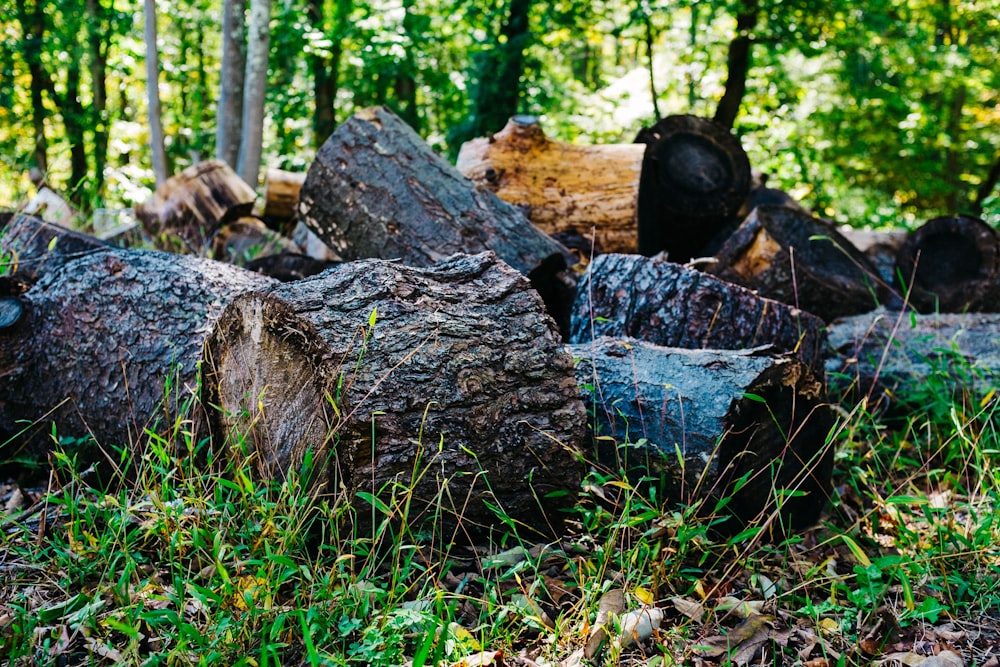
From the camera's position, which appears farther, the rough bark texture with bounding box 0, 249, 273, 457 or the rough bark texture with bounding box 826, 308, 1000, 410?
the rough bark texture with bounding box 826, 308, 1000, 410

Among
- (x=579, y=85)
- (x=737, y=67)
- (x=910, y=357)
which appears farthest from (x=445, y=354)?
(x=579, y=85)

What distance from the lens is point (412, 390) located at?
2393 millimetres

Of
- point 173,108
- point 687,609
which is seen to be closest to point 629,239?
point 687,609

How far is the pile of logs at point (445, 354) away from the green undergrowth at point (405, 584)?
0.44 ft

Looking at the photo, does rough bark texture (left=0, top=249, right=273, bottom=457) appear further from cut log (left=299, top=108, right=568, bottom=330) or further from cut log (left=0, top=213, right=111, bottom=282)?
cut log (left=299, top=108, right=568, bottom=330)

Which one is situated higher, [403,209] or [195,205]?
[403,209]

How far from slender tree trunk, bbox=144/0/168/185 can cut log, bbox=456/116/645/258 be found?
5135 millimetres

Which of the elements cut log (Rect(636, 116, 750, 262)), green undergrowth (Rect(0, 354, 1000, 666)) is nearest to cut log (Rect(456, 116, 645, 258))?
cut log (Rect(636, 116, 750, 262))

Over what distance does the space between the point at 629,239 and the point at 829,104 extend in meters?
7.65

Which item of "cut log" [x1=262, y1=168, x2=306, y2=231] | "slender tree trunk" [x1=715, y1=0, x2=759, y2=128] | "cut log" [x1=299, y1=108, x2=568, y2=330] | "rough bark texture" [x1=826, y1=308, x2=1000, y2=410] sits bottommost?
"rough bark texture" [x1=826, y1=308, x2=1000, y2=410]

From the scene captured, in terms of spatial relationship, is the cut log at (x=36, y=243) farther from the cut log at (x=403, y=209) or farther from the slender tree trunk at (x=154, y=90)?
the slender tree trunk at (x=154, y=90)

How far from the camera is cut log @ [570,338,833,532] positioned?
106 inches

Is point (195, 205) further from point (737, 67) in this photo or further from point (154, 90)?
point (737, 67)

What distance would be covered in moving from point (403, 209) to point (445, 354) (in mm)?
2060
